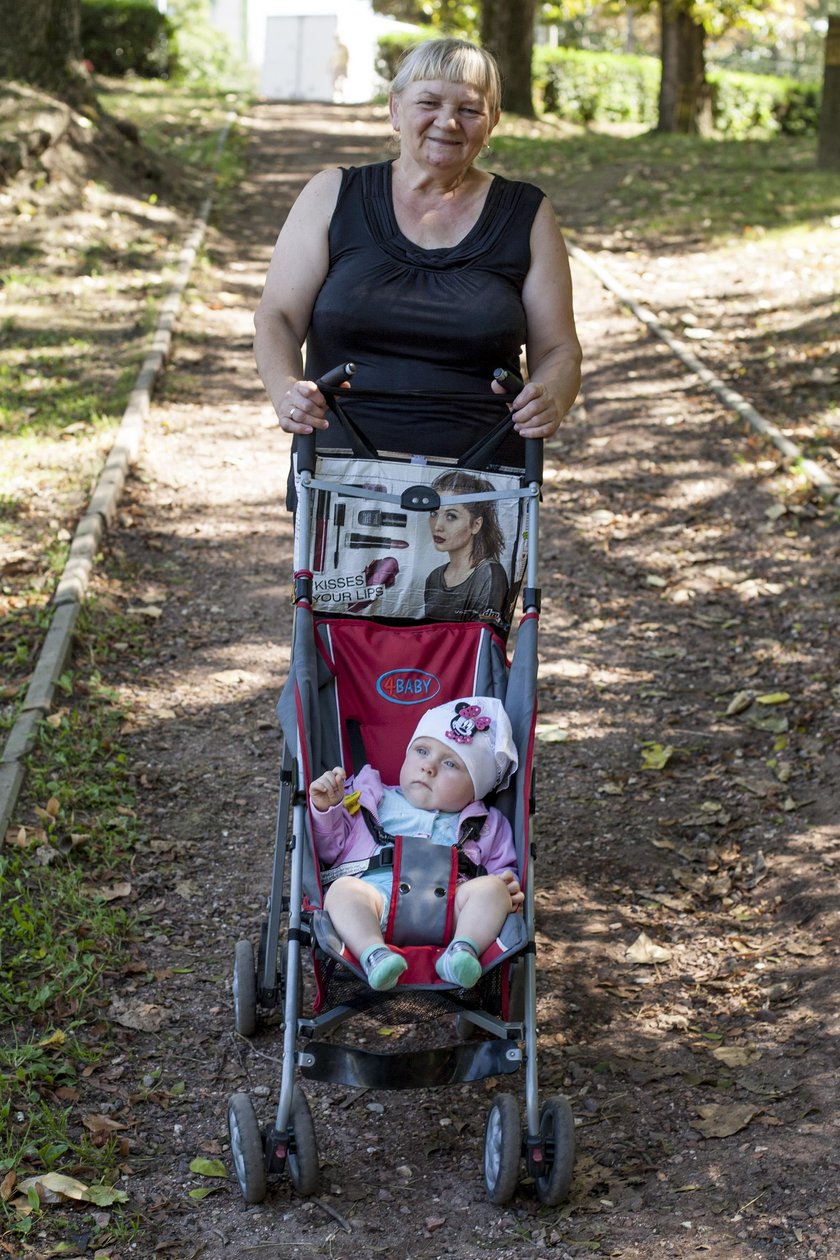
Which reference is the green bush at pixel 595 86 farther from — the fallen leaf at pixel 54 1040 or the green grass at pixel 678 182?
the fallen leaf at pixel 54 1040

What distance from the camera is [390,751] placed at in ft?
13.0

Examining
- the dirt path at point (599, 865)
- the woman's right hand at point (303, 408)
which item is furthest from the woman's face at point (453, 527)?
the dirt path at point (599, 865)

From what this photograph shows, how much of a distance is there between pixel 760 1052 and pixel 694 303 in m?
9.23

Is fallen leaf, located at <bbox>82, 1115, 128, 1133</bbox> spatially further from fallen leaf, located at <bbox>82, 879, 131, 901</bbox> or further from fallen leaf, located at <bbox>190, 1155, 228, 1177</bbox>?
fallen leaf, located at <bbox>82, 879, 131, 901</bbox>

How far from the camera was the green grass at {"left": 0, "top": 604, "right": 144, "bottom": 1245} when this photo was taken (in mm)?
3473

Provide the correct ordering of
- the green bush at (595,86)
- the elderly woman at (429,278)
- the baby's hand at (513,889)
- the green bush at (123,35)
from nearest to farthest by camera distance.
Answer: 1. the baby's hand at (513,889)
2. the elderly woman at (429,278)
3. the green bush at (123,35)
4. the green bush at (595,86)

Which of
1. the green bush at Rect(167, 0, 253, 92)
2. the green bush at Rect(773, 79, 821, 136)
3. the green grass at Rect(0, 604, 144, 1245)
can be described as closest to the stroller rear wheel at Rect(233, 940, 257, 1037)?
the green grass at Rect(0, 604, 144, 1245)

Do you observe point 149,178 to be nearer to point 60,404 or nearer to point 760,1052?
point 60,404

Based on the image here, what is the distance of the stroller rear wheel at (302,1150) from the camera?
129 inches

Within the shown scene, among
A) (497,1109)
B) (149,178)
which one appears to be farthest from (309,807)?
(149,178)

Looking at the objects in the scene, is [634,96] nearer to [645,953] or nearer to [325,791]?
[645,953]

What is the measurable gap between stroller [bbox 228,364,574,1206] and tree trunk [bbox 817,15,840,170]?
13332 millimetres

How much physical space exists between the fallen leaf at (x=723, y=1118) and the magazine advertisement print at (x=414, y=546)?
1.42m

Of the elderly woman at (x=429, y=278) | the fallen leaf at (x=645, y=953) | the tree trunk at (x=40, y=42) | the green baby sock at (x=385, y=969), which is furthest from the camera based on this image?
the tree trunk at (x=40, y=42)
